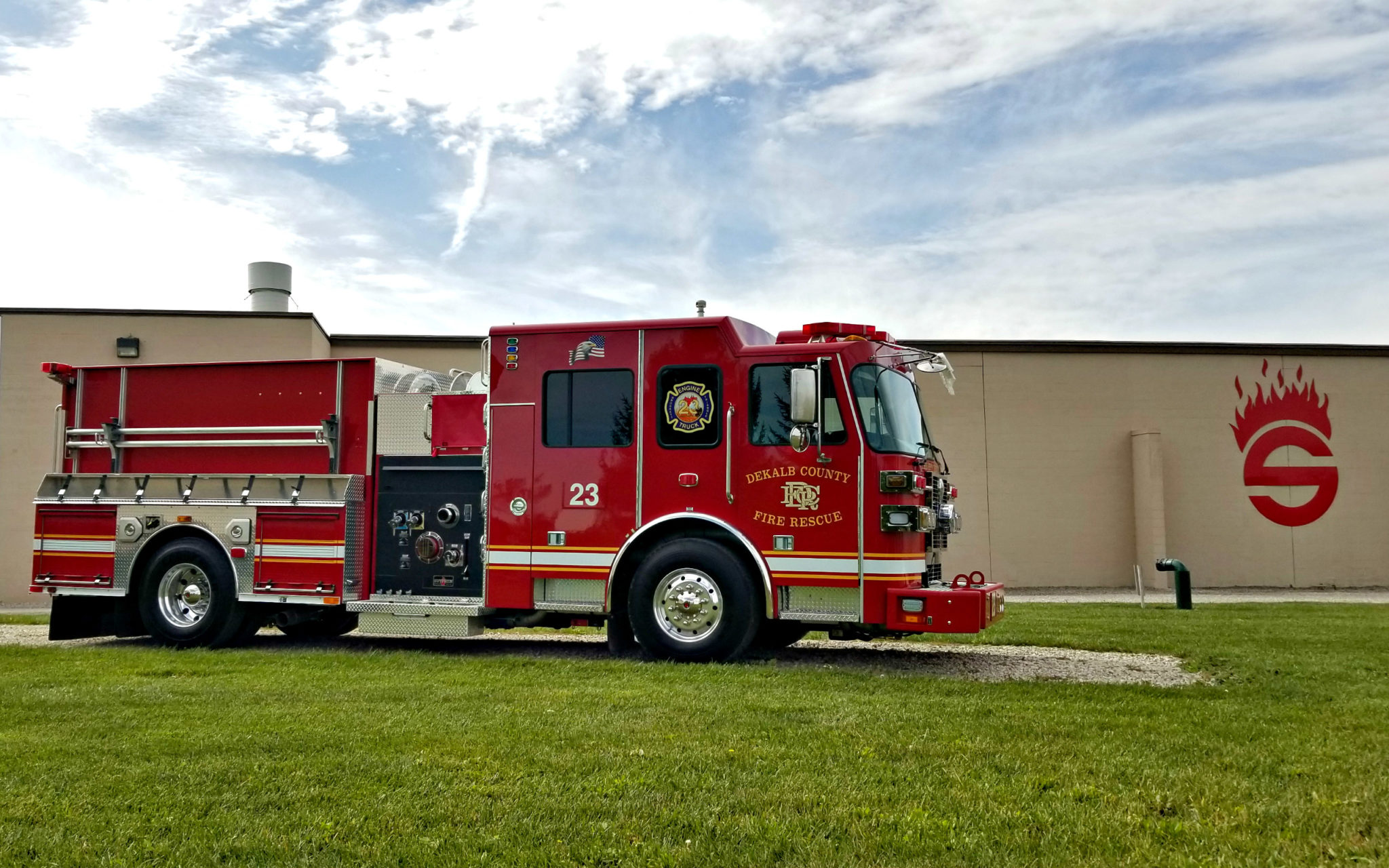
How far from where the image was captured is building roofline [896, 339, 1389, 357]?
21.5 meters

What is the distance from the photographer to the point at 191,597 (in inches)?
441

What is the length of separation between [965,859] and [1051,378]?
18532 mm

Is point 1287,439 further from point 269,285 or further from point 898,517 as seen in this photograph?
point 269,285

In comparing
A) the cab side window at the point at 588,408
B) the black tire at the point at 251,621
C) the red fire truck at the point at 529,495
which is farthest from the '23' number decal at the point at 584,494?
the black tire at the point at 251,621

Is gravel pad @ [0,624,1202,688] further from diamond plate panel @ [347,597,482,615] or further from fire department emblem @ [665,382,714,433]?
fire department emblem @ [665,382,714,433]

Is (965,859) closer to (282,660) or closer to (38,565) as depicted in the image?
(282,660)

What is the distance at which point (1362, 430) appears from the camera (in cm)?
2222

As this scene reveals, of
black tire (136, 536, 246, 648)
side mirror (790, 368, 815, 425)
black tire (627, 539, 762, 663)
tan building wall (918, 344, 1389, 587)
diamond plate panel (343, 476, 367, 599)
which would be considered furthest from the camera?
tan building wall (918, 344, 1389, 587)

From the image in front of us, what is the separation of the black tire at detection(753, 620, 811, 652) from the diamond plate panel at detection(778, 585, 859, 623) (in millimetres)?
547

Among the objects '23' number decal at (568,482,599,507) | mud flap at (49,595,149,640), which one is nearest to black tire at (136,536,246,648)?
mud flap at (49,595,149,640)

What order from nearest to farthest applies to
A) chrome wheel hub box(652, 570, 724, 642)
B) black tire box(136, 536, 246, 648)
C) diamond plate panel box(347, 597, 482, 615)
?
chrome wheel hub box(652, 570, 724, 642) < diamond plate panel box(347, 597, 482, 615) < black tire box(136, 536, 246, 648)

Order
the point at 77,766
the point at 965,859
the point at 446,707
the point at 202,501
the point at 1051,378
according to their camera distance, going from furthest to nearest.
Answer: the point at 1051,378, the point at 202,501, the point at 446,707, the point at 77,766, the point at 965,859

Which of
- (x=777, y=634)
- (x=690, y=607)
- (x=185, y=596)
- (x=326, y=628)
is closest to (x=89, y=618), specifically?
(x=185, y=596)

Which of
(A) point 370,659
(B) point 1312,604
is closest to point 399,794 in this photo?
(A) point 370,659
